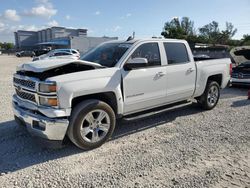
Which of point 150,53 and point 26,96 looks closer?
point 26,96

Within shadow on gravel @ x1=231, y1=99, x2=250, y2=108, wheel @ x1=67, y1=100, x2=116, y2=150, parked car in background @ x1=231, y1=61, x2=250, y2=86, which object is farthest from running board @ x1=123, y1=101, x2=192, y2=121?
parked car in background @ x1=231, y1=61, x2=250, y2=86

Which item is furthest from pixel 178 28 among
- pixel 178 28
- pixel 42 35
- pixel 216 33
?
pixel 42 35

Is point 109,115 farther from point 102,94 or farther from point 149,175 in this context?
point 149,175

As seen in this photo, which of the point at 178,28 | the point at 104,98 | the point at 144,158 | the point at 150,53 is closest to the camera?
the point at 144,158

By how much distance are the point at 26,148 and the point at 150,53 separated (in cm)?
301

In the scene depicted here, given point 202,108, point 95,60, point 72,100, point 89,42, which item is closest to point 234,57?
point 202,108

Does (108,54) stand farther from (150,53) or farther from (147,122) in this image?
(147,122)

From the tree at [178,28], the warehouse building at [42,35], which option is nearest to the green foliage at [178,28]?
the tree at [178,28]

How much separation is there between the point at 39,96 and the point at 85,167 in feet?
4.32

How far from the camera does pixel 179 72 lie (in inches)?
222

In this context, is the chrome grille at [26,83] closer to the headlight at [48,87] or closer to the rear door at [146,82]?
the headlight at [48,87]

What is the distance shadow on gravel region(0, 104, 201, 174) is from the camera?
3.91 metres

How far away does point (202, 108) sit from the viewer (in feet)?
22.6

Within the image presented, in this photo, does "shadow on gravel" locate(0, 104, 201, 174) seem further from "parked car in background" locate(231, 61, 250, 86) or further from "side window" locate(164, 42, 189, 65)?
"parked car in background" locate(231, 61, 250, 86)
